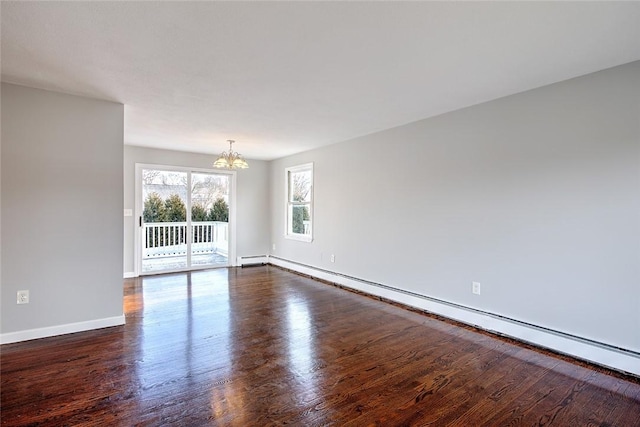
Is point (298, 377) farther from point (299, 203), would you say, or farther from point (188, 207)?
point (188, 207)

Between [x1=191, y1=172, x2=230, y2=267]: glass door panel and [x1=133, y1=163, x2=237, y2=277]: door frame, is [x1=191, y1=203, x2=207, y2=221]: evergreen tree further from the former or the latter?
[x1=133, y1=163, x2=237, y2=277]: door frame

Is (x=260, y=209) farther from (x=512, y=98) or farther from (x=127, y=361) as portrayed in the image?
(x=512, y=98)

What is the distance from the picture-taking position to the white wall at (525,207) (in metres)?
2.48

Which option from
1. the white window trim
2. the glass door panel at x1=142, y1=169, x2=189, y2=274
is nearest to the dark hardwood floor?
the white window trim

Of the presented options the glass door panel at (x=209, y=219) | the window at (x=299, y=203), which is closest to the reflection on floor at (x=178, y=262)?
the glass door panel at (x=209, y=219)

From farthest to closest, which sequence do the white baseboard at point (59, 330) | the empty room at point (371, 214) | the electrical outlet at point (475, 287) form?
the electrical outlet at point (475, 287), the white baseboard at point (59, 330), the empty room at point (371, 214)

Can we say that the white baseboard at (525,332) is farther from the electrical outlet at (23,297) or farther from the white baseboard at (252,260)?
the electrical outlet at (23,297)

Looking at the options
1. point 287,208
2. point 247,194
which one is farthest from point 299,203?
point 247,194

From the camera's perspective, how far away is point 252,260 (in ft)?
22.9

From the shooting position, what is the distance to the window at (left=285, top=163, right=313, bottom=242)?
6.05 m

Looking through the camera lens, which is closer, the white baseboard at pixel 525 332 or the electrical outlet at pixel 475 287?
the white baseboard at pixel 525 332

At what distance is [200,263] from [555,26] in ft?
20.9

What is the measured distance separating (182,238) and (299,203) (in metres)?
2.43

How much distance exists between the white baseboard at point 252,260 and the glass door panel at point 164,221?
42.5 inches
